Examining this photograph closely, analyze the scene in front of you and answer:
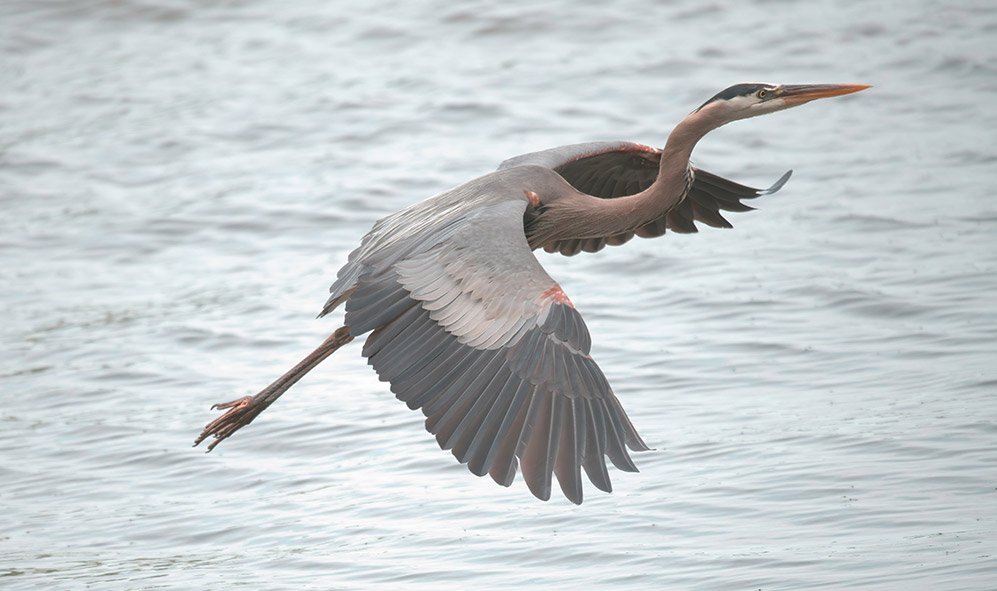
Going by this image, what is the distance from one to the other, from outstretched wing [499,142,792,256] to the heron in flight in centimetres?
2

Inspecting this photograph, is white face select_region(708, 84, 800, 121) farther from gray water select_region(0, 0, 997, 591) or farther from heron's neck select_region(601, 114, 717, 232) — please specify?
gray water select_region(0, 0, 997, 591)

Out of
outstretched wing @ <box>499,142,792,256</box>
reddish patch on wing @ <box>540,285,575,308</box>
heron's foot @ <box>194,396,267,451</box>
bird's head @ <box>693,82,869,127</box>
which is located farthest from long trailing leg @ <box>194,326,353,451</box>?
bird's head @ <box>693,82,869,127</box>

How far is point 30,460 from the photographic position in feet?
28.8

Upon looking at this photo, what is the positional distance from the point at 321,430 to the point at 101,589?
208cm

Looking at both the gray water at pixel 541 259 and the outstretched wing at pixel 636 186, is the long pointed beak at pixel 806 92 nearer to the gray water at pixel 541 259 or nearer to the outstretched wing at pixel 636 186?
the outstretched wing at pixel 636 186

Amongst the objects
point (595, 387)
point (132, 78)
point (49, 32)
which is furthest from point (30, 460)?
point (49, 32)

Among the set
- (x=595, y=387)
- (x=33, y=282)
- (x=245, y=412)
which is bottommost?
(x=33, y=282)

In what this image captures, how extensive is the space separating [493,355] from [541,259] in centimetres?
580

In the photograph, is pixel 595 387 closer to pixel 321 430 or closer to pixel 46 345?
pixel 321 430

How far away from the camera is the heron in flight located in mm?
5680

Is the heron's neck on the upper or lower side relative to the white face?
lower

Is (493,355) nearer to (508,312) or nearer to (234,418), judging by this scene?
(508,312)

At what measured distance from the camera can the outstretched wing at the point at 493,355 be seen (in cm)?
563

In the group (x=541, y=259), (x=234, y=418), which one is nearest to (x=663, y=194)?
(x=234, y=418)
